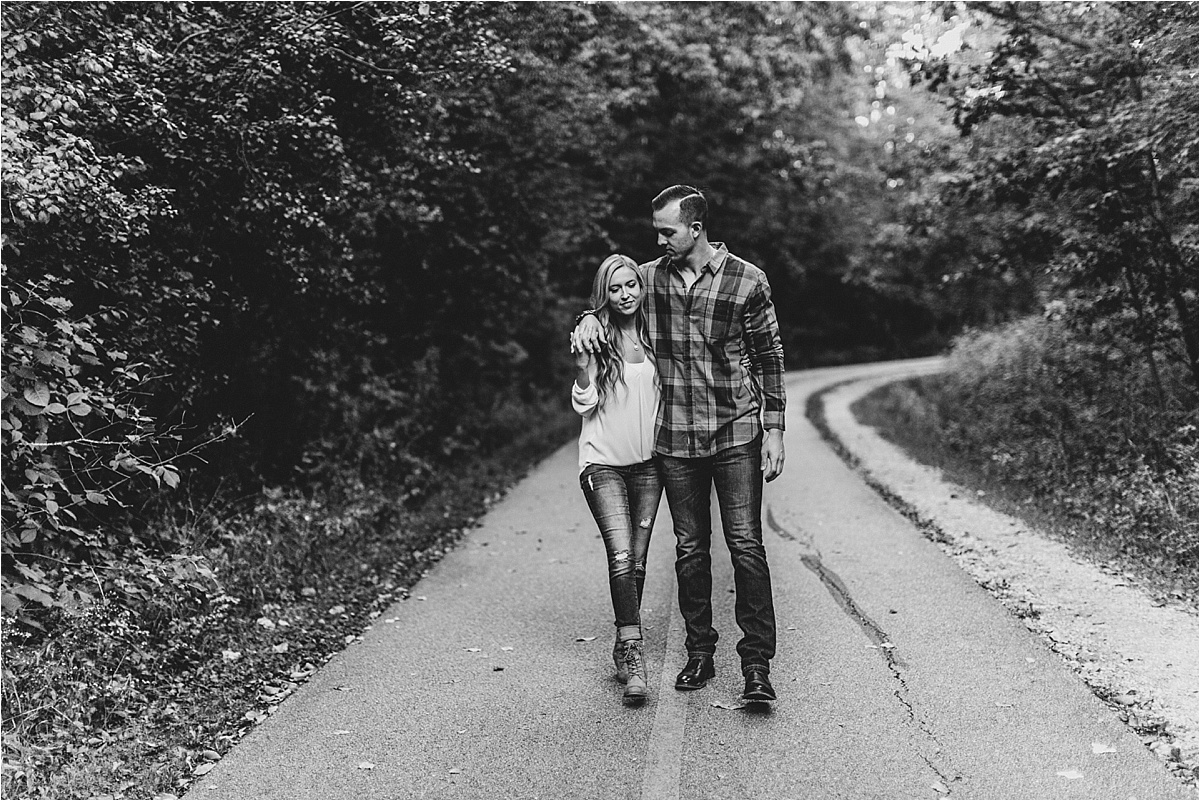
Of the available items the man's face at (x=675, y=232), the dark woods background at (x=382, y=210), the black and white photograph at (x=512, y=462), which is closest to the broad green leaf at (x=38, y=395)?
the dark woods background at (x=382, y=210)

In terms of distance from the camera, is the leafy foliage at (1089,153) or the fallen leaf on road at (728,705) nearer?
the fallen leaf on road at (728,705)

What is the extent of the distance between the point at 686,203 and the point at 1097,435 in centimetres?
892

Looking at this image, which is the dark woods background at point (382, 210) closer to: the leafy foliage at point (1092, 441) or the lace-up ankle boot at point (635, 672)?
the leafy foliage at point (1092, 441)

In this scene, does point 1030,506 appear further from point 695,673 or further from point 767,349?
point 767,349

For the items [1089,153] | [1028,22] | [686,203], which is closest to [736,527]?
[686,203]

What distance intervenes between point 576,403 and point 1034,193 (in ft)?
28.6

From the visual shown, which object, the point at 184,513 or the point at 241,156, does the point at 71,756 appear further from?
the point at 241,156

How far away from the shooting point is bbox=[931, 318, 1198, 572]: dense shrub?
8859mm

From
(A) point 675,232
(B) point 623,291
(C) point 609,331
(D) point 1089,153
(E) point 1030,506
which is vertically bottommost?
(E) point 1030,506

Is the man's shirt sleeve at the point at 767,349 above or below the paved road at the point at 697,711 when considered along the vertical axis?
above

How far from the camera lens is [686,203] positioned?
503 centimetres

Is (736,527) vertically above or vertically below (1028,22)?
below

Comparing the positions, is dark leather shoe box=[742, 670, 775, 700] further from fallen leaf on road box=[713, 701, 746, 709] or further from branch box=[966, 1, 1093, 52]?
branch box=[966, 1, 1093, 52]

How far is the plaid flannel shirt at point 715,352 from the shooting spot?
505 centimetres
